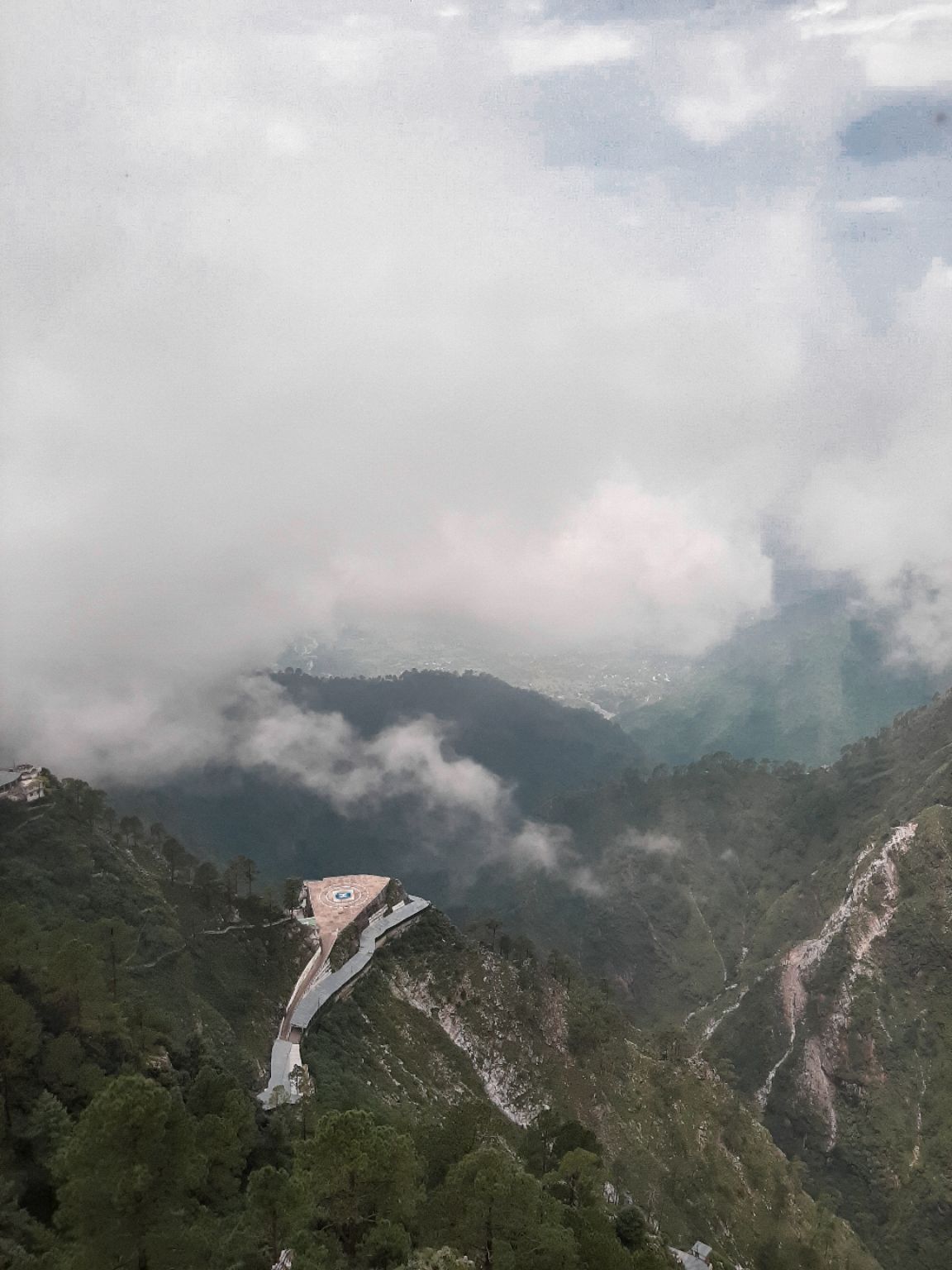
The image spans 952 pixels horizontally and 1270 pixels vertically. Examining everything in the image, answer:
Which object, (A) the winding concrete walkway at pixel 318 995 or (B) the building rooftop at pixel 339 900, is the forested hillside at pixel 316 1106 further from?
(B) the building rooftop at pixel 339 900

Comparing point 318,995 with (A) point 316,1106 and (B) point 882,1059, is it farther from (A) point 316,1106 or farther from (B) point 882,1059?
(B) point 882,1059

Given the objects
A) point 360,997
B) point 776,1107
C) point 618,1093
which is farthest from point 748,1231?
point 776,1107

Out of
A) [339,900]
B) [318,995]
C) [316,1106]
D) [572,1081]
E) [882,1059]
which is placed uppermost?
[316,1106]

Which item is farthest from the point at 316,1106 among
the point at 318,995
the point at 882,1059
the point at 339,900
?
the point at 882,1059

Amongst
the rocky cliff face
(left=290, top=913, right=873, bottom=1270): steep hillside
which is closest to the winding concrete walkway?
(left=290, top=913, right=873, bottom=1270): steep hillside

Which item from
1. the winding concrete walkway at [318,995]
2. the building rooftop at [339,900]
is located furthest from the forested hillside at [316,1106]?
the building rooftop at [339,900]

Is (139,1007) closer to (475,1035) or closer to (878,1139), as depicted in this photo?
(475,1035)

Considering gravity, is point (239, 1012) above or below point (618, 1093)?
above

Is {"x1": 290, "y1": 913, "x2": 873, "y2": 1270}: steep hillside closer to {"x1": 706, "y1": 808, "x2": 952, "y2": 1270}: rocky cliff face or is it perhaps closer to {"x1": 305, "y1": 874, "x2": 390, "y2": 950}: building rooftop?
{"x1": 305, "y1": 874, "x2": 390, "y2": 950}: building rooftop
